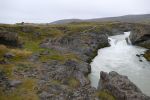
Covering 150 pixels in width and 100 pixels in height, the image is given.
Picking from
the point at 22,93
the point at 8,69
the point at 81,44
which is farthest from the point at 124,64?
the point at 22,93

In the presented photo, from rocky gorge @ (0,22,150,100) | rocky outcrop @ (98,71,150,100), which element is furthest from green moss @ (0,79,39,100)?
rocky outcrop @ (98,71,150,100)

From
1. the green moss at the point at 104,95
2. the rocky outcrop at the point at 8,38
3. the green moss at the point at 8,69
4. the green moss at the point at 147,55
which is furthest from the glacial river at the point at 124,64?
the rocky outcrop at the point at 8,38

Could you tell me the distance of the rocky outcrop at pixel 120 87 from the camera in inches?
1544

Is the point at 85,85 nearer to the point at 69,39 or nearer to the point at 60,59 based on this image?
the point at 60,59

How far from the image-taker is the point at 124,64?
216 feet

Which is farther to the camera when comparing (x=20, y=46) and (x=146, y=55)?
(x=146, y=55)

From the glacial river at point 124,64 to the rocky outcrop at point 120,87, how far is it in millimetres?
6502

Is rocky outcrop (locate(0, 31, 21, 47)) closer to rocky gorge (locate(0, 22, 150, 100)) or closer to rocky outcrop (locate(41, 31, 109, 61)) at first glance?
rocky gorge (locate(0, 22, 150, 100))

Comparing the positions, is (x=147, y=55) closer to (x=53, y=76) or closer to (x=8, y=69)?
(x=53, y=76)

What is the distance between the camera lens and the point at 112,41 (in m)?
93.4

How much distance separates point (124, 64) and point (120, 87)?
965 inches

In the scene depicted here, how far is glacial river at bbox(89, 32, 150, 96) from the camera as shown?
54500mm

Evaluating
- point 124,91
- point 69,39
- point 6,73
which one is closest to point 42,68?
point 6,73

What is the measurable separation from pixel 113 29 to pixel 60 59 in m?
66.6
